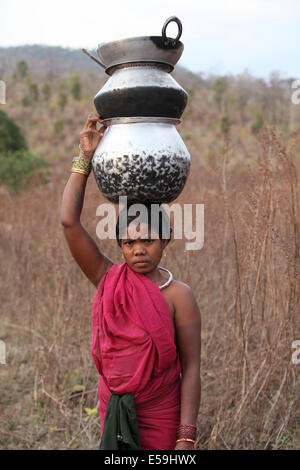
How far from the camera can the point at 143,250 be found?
4.56ft

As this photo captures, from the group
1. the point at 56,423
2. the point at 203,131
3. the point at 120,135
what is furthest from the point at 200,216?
the point at 203,131

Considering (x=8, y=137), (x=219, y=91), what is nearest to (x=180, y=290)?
(x=8, y=137)

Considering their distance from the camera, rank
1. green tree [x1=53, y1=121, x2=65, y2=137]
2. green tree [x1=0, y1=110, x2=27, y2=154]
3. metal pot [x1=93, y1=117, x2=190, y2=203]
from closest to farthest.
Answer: metal pot [x1=93, y1=117, x2=190, y2=203] < green tree [x1=0, y1=110, x2=27, y2=154] < green tree [x1=53, y1=121, x2=65, y2=137]

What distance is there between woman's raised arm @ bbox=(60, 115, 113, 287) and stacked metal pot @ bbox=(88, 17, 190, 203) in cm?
13

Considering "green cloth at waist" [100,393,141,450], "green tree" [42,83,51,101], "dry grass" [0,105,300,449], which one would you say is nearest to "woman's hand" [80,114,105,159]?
"green cloth at waist" [100,393,141,450]

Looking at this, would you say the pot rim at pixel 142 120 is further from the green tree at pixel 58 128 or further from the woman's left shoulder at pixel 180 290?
the green tree at pixel 58 128

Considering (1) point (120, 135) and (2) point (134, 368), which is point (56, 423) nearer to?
(2) point (134, 368)

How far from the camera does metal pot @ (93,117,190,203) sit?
118 cm

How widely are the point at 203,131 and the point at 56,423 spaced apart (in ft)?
66.9

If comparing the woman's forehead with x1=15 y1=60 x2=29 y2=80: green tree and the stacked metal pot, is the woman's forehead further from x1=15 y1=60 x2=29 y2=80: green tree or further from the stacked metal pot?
x1=15 y1=60 x2=29 y2=80: green tree

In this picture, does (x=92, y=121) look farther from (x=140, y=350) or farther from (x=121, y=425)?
(x=121, y=425)

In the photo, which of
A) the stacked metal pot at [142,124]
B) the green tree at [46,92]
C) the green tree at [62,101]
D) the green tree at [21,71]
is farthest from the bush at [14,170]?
the green tree at [21,71]

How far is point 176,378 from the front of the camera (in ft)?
4.88

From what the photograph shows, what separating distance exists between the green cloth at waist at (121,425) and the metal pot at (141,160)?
2.09 feet
